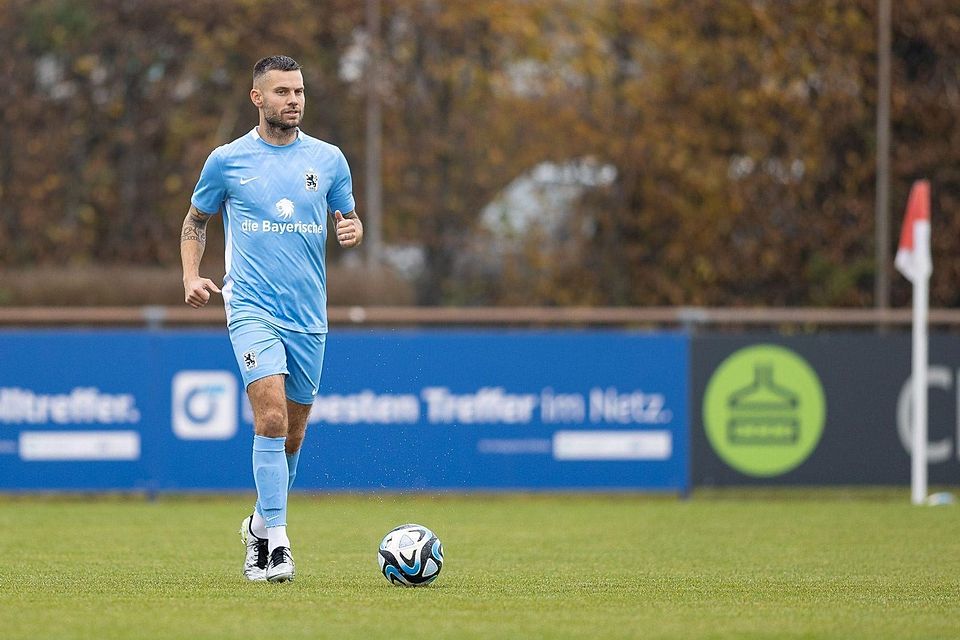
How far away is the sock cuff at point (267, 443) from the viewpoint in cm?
739

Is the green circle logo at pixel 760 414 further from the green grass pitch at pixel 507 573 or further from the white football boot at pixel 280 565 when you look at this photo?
the white football boot at pixel 280 565

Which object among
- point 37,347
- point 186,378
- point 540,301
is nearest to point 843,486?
point 540,301

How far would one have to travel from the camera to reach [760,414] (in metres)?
14.0

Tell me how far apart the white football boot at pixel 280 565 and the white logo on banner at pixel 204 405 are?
20.3ft

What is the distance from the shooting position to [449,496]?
14.0 meters

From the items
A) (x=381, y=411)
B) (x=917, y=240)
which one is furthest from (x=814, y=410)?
(x=381, y=411)

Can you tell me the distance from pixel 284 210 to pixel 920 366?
24.4ft

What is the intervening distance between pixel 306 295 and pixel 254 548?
1236 mm

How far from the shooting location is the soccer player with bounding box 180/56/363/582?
739 cm

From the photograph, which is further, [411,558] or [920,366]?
[920,366]

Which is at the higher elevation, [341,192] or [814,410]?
[341,192]

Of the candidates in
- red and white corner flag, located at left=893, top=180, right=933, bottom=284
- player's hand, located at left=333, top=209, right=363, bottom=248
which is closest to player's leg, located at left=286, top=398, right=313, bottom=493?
player's hand, located at left=333, top=209, right=363, bottom=248

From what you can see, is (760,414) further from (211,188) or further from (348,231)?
(211,188)

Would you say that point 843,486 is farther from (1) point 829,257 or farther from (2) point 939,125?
(2) point 939,125
